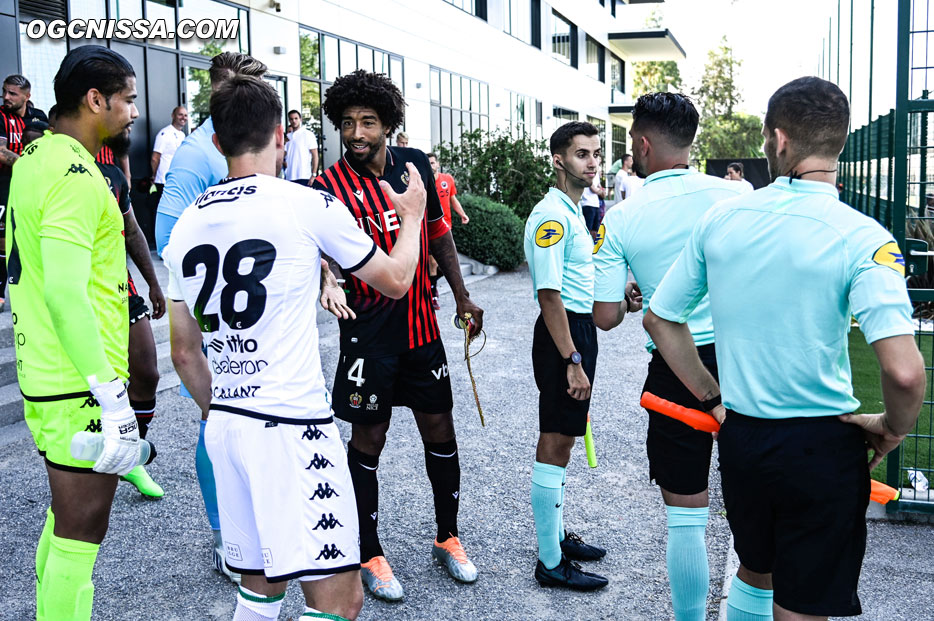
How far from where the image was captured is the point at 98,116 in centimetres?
294

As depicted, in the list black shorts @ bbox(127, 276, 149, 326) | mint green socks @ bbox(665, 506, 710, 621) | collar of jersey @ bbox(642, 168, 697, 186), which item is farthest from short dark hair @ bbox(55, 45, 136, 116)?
mint green socks @ bbox(665, 506, 710, 621)

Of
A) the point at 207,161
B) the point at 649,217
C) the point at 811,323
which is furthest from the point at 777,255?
the point at 207,161

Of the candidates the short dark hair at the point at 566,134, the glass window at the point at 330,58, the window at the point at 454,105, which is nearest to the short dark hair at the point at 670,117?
the short dark hair at the point at 566,134

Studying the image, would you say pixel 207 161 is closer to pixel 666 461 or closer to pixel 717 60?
pixel 666 461

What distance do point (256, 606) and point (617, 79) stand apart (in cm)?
5089

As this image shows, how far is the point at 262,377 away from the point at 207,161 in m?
1.76

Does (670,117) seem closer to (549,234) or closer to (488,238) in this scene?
(549,234)

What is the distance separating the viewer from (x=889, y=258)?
2162 mm

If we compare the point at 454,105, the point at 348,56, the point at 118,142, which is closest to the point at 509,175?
the point at 348,56

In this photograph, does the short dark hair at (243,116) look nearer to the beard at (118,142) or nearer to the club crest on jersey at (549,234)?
the beard at (118,142)

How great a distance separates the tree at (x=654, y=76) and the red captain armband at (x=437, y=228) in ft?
234

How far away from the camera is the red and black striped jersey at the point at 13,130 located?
29.3 ft

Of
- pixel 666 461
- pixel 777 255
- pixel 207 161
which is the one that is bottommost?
pixel 666 461

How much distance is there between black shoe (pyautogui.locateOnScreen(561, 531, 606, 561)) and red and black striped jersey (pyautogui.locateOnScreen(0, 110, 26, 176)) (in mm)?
7317
